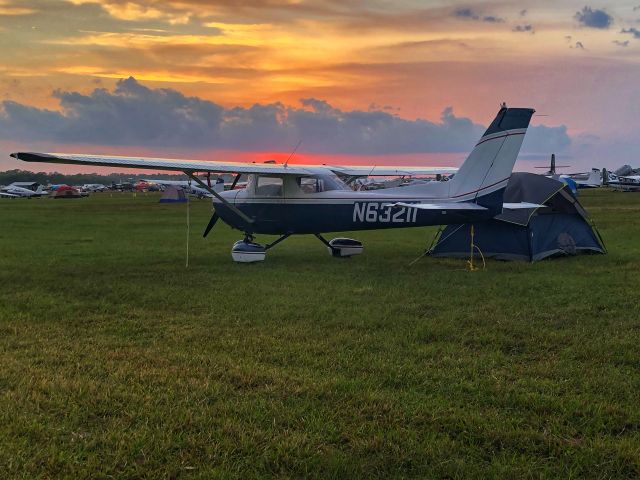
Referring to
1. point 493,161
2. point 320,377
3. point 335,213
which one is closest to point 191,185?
point 335,213

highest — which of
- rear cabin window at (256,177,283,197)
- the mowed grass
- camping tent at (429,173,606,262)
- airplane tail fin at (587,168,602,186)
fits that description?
airplane tail fin at (587,168,602,186)

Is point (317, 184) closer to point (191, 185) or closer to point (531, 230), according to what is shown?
point (531, 230)

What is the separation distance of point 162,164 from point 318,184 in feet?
11.1

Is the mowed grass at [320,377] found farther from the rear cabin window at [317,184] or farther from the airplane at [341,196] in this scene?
the rear cabin window at [317,184]

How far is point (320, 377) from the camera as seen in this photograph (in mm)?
4785

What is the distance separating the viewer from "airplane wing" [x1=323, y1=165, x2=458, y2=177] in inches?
573

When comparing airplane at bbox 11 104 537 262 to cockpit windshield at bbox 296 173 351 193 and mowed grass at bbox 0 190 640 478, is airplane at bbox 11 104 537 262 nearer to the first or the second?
cockpit windshield at bbox 296 173 351 193

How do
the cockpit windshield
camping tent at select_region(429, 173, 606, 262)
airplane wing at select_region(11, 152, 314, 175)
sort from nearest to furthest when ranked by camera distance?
1. airplane wing at select_region(11, 152, 314, 175)
2. camping tent at select_region(429, 173, 606, 262)
3. the cockpit windshield

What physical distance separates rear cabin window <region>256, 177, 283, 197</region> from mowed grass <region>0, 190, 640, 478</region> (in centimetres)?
336

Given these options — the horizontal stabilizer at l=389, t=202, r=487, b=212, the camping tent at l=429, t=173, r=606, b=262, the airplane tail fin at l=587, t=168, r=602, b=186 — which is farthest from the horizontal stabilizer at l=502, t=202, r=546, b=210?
the airplane tail fin at l=587, t=168, r=602, b=186

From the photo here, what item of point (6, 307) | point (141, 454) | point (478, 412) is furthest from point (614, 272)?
point (6, 307)

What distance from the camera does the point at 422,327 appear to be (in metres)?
6.39

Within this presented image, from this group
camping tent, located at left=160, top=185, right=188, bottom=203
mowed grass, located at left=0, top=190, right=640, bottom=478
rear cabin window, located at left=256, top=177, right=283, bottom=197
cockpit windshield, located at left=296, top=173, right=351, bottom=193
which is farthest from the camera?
camping tent, located at left=160, top=185, right=188, bottom=203

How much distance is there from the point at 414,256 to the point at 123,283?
6684 millimetres
